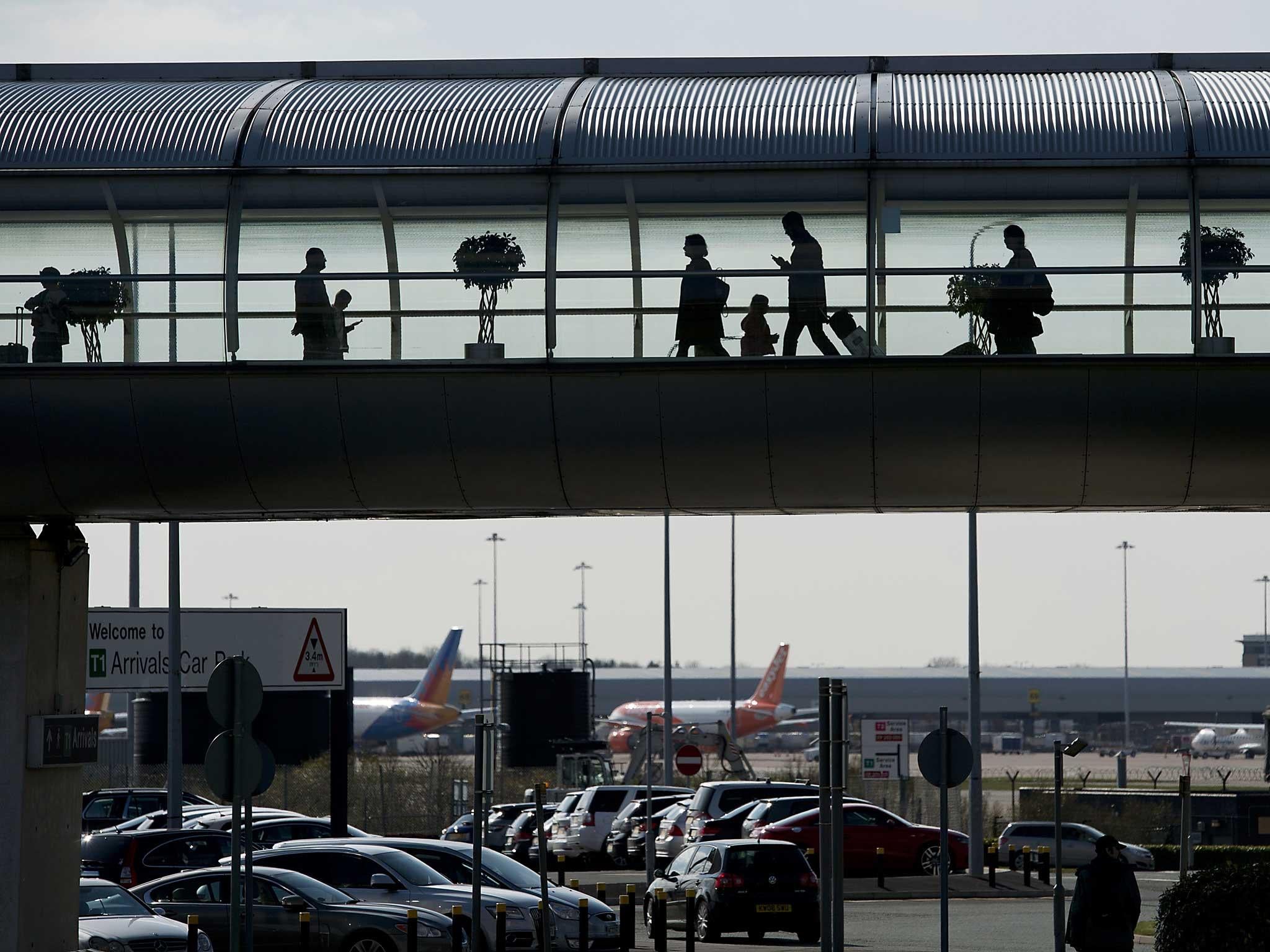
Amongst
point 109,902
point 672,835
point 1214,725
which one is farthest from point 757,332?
point 1214,725

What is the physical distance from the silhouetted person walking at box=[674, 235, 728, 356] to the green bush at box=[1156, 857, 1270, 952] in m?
5.81

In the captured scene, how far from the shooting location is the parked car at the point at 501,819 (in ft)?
127

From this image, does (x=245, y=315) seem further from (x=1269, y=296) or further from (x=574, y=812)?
(x=574, y=812)

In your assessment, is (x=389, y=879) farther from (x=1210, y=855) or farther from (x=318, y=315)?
(x=1210, y=855)

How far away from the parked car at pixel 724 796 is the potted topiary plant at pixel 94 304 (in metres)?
19.4

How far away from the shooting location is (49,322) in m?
15.2

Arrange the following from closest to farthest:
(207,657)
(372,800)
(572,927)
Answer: (572,927) < (207,657) < (372,800)

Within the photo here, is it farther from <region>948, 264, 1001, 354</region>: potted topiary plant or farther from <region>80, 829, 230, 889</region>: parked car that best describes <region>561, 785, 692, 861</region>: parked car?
<region>948, 264, 1001, 354</region>: potted topiary plant

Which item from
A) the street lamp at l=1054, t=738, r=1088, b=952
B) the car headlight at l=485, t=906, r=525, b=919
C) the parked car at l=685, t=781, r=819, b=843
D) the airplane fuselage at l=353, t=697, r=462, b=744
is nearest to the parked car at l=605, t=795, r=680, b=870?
the parked car at l=685, t=781, r=819, b=843

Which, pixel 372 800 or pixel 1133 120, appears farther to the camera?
pixel 372 800

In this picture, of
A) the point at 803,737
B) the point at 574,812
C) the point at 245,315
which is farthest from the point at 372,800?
the point at 803,737

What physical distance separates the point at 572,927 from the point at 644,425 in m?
7.82

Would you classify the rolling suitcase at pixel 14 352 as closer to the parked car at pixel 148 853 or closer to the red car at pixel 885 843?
the parked car at pixel 148 853

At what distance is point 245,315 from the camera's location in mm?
14875
